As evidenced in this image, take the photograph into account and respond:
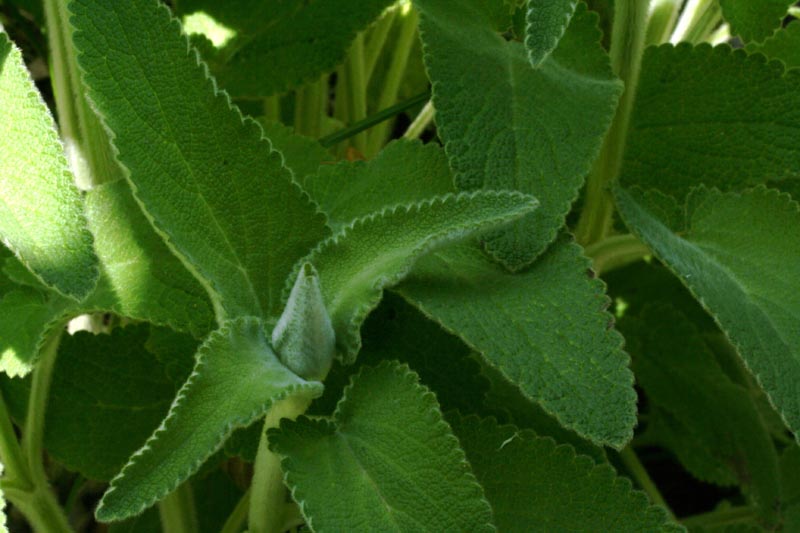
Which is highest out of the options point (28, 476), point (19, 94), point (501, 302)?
point (19, 94)

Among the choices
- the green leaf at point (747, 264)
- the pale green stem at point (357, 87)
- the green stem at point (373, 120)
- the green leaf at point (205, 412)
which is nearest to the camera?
the green leaf at point (205, 412)

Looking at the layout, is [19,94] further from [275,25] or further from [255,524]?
[275,25]

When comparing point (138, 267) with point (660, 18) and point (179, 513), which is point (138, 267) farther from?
point (660, 18)

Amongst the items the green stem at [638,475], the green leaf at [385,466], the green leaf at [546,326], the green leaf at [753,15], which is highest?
the green leaf at [753,15]

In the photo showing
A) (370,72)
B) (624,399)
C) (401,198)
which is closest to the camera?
(624,399)

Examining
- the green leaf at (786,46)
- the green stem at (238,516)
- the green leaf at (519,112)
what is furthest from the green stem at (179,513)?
the green leaf at (786,46)

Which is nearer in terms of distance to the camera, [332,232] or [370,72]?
[332,232]

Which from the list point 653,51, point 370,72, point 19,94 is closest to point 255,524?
point 19,94

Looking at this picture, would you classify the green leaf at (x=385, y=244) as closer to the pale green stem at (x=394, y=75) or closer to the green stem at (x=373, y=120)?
the green stem at (x=373, y=120)
